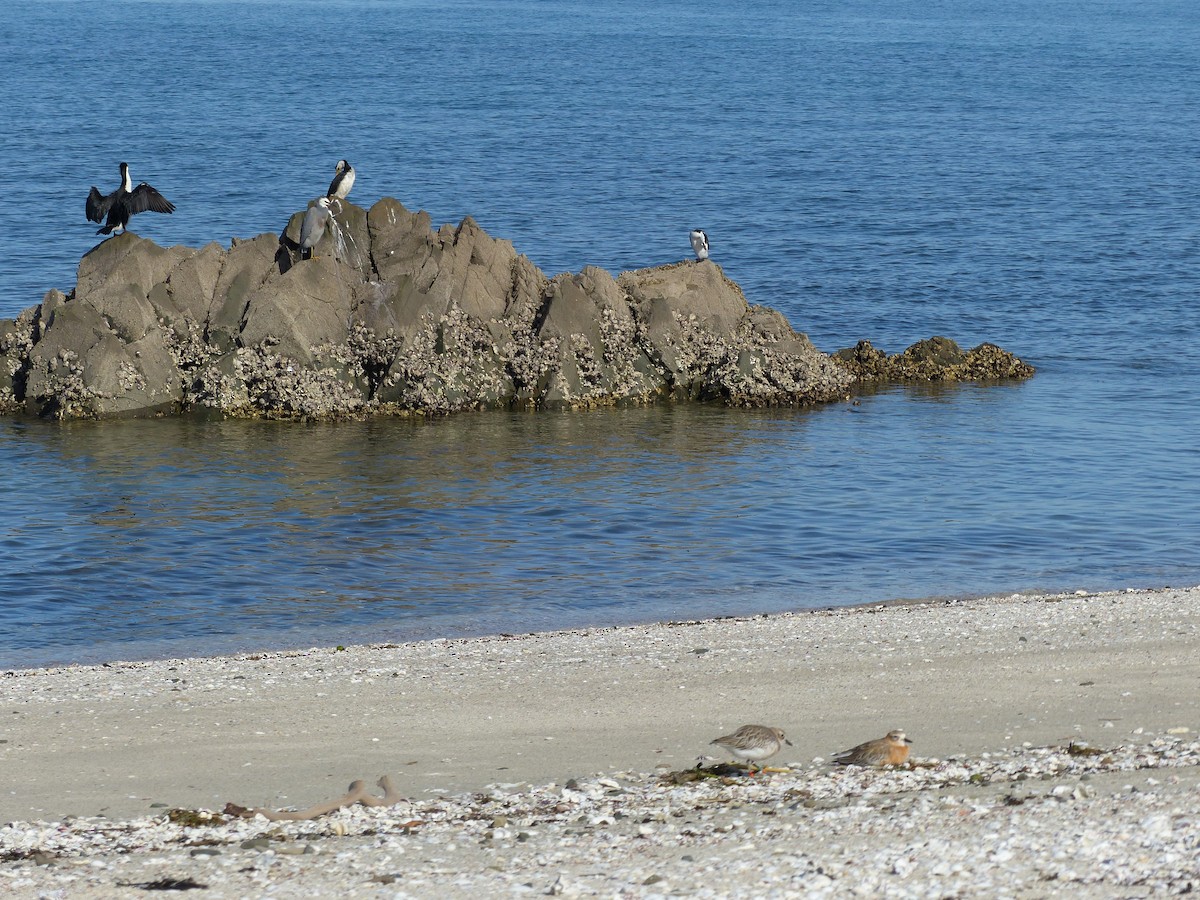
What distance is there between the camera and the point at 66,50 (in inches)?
3954

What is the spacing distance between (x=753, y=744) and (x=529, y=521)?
34.7 feet

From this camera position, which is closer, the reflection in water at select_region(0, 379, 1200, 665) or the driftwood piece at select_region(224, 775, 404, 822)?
the driftwood piece at select_region(224, 775, 404, 822)

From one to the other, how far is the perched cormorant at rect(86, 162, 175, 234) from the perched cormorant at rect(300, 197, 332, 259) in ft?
8.23

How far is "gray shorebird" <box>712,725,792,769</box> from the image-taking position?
1061 cm

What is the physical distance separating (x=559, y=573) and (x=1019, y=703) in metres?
7.34

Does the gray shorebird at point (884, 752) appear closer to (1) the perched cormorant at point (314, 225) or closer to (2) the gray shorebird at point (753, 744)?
(2) the gray shorebird at point (753, 744)

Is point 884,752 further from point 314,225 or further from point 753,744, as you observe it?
point 314,225

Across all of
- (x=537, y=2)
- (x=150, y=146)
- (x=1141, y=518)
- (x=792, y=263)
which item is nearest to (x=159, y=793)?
(x=1141, y=518)

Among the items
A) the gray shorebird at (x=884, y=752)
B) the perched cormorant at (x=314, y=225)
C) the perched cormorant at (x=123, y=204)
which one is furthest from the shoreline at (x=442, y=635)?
the perched cormorant at (x=123, y=204)

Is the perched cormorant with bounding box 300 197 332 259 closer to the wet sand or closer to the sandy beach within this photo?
the sandy beach

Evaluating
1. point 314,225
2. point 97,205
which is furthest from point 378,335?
point 97,205

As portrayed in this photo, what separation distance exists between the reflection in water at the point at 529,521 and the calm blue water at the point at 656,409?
0.07 meters

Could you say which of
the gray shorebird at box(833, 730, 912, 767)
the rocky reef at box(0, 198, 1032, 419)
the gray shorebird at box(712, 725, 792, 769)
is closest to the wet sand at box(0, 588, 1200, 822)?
the gray shorebird at box(833, 730, 912, 767)

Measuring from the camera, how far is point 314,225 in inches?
1056
